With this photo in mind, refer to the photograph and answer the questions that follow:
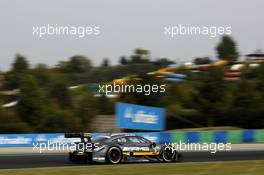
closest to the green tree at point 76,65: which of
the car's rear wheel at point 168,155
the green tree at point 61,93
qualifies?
the green tree at point 61,93

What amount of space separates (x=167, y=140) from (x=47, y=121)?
1919 centimetres

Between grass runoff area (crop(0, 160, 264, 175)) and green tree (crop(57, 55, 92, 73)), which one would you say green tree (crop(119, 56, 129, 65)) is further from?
grass runoff area (crop(0, 160, 264, 175))

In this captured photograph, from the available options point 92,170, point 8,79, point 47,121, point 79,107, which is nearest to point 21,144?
point 92,170

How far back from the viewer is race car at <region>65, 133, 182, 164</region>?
576 inches

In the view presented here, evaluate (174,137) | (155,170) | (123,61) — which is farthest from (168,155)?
(123,61)

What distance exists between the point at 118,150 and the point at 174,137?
38.5 ft

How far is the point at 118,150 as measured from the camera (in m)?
15.0

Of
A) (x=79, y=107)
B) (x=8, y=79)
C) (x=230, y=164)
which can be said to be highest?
(x=8, y=79)

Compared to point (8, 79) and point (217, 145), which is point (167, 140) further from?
point (8, 79)

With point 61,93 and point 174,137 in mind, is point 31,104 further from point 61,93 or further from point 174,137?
point 174,137

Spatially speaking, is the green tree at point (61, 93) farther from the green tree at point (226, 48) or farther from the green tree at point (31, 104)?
the green tree at point (226, 48)

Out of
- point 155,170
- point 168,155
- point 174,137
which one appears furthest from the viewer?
point 174,137

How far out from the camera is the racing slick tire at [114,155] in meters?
14.8

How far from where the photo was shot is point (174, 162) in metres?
15.4
